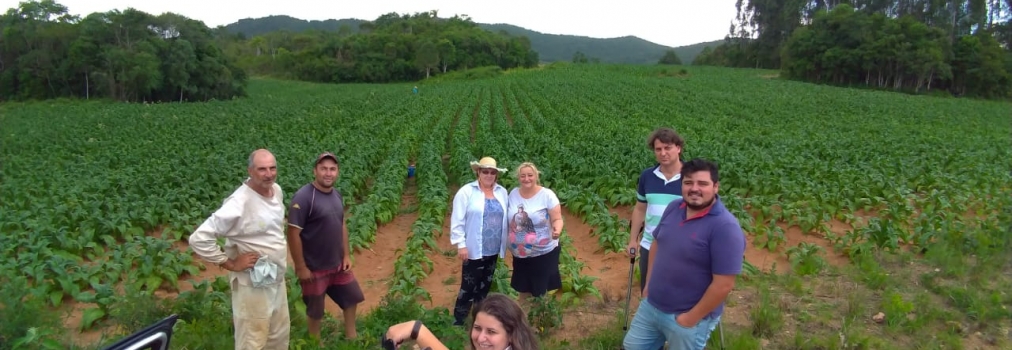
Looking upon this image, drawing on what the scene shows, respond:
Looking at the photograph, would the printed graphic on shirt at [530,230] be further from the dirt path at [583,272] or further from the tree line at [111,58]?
the tree line at [111,58]

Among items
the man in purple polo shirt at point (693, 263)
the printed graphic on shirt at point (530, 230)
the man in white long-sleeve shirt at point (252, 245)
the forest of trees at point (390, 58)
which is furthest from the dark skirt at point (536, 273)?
the forest of trees at point (390, 58)

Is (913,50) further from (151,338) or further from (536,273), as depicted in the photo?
(151,338)

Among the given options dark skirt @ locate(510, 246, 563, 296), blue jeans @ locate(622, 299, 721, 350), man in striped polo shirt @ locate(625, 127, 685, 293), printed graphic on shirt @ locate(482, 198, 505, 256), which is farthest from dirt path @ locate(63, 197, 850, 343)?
blue jeans @ locate(622, 299, 721, 350)

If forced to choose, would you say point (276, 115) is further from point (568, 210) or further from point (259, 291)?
point (259, 291)

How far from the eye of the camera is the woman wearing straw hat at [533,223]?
177 inches

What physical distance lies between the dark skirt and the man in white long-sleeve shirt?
194cm

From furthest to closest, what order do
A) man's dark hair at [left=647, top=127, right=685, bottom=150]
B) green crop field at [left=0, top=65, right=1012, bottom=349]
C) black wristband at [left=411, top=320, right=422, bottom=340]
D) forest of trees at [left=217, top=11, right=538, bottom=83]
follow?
forest of trees at [left=217, top=11, right=538, bottom=83]
green crop field at [left=0, top=65, right=1012, bottom=349]
man's dark hair at [left=647, top=127, right=685, bottom=150]
black wristband at [left=411, top=320, right=422, bottom=340]

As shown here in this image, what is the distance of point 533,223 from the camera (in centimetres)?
449

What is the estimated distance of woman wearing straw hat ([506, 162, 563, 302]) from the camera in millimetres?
4488

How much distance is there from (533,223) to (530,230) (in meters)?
0.06

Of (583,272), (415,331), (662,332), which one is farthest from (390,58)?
(415,331)

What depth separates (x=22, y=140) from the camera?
60.1 feet

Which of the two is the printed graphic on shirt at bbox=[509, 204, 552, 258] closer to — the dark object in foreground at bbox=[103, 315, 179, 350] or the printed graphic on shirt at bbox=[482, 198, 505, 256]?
the printed graphic on shirt at bbox=[482, 198, 505, 256]

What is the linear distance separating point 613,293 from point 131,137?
1947 centimetres
